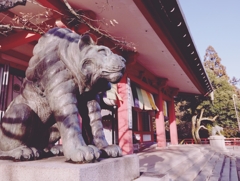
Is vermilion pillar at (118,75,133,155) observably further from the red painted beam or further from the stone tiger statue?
the stone tiger statue

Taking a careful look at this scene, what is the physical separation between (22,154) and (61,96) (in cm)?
52

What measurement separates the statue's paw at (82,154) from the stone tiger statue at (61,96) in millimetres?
56

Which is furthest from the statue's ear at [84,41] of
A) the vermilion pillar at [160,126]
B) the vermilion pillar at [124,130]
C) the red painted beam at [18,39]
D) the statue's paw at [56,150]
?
the vermilion pillar at [160,126]

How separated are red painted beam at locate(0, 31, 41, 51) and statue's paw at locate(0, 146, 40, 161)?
376cm

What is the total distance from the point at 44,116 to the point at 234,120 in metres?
19.5

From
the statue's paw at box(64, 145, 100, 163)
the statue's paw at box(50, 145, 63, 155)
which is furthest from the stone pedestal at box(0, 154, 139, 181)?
the statue's paw at box(50, 145, 63, 155)

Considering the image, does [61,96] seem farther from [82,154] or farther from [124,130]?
[124,130]

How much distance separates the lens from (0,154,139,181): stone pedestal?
1.08m

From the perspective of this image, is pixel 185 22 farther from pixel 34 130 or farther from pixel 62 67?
pixel 34 130

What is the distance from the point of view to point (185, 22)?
16.4 feet

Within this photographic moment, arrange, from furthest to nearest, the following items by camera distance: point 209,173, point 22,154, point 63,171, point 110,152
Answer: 1. point 209,173
2. point 110,152
3. point 22,154
4. point 63,171

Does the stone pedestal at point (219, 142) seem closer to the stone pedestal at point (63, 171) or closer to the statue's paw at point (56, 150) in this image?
the stone pedestal at point (63, 171)

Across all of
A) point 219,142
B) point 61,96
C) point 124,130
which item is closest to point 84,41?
point 61,96

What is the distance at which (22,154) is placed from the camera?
1.40 metres
